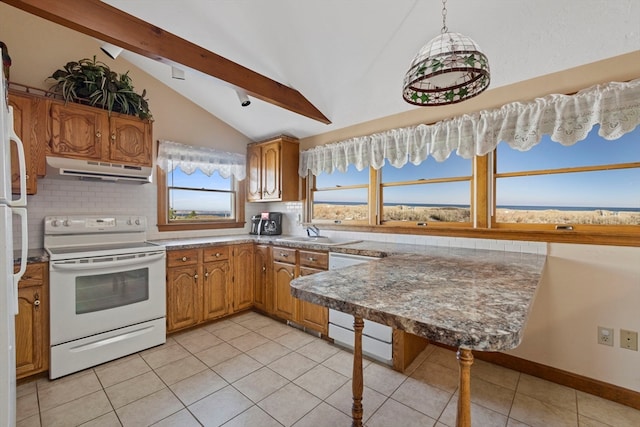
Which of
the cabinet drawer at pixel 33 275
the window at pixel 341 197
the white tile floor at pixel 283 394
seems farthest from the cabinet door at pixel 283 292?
the cabinet drawer at pixel 33 275

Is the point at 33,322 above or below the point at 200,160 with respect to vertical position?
below

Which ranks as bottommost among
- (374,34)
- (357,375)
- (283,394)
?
(283,394)

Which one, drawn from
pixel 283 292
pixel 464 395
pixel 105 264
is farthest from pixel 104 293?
pixel 464 395

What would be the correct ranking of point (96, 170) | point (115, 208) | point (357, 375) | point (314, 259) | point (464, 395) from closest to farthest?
point (464, 395)
point (357, 375)
point (96, 170)
point (314, 259)
point (115, 208)

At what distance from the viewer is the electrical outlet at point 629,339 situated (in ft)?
5.92

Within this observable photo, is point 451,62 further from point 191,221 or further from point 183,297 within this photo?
point 191,221

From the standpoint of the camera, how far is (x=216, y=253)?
3.05 meters

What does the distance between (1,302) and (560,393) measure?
3111mm

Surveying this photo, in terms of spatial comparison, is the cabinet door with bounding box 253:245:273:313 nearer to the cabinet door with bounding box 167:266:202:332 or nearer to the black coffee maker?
the black coffee maker

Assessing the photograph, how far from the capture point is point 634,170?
6.13 ft

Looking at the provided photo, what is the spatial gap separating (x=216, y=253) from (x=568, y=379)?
10.5ft

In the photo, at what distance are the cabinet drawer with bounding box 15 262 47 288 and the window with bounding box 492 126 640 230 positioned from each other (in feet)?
11.7

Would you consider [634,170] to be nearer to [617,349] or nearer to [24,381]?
[617,349]

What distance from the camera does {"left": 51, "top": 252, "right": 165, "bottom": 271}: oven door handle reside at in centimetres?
209
